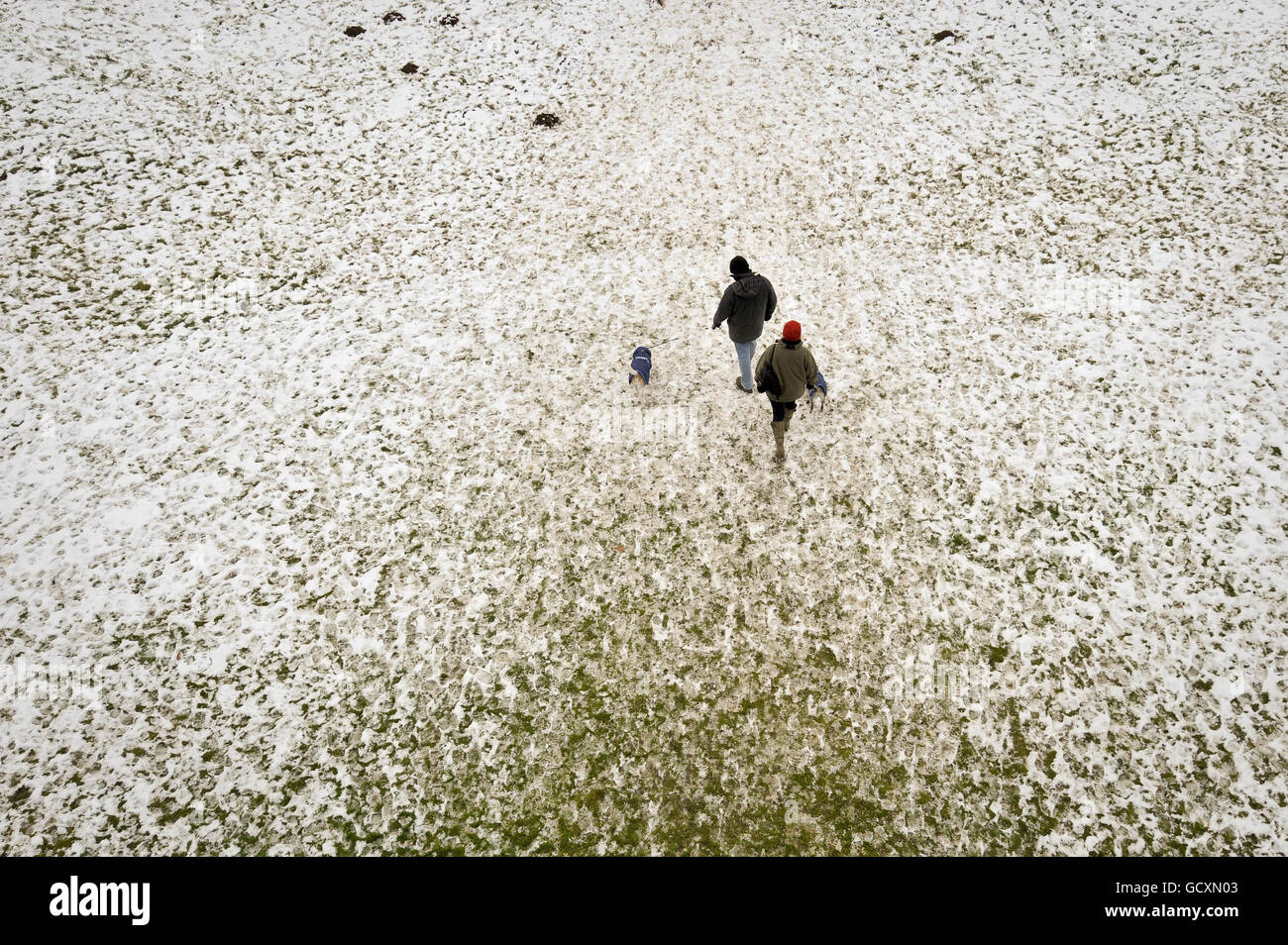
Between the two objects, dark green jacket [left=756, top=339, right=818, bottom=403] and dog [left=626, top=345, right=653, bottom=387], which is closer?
dark green jacket [left=756, top=339, right=818, bottom=403]

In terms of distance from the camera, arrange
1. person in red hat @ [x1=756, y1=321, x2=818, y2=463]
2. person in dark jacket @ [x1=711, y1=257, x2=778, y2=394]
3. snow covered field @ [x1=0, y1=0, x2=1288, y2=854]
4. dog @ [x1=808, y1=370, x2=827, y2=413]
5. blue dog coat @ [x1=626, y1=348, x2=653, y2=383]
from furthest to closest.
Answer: blue dog coat @ [x1=626, y1=348, x2=653, y2=383] < dog @ [x1=808, y1=370, x2=827, y2=413] < person in dark jacket @ [x1=711, y1=257, x2=778, y2=394] < person in red hat @ [x1=756, y1=321, x2=818, y2=463] < snow covered field @ [x1=0, y1=0, x2=1288, y2=854]

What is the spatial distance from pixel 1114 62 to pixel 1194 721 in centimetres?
1686

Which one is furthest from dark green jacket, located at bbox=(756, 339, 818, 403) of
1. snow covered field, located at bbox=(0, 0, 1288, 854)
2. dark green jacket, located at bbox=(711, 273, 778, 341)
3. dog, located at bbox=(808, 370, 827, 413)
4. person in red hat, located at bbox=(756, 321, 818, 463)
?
snow covered field, located at bbox=(0, 0, 1288, 854)

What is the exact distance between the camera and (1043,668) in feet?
23.6

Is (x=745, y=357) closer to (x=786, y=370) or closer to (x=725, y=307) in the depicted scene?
(x=725, y=307)

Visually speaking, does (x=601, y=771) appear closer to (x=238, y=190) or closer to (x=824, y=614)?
(x=824, y=614)

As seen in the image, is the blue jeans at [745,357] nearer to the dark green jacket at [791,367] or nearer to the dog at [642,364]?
the dark green jacket at [791,367]

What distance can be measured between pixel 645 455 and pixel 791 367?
2813 millimetres

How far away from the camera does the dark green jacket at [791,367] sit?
26.2 feet

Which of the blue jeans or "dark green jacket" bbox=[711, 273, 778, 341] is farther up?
"dark green jacket" bbox=[711, 273, 778, 341]

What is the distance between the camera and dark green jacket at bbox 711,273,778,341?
8.57 meters

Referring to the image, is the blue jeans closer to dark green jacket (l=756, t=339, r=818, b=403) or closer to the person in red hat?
the person in red hat

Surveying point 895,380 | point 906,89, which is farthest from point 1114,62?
point 895,380

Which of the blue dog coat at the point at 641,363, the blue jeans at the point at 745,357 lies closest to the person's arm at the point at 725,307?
the blue jeans at the point at 745,357
